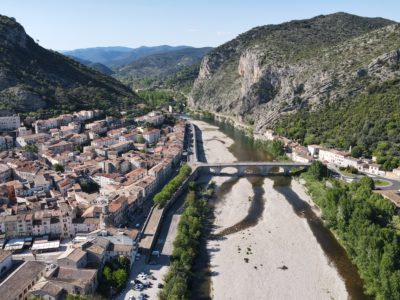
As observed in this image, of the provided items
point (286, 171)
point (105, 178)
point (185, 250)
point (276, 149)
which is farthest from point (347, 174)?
point (105, 178)

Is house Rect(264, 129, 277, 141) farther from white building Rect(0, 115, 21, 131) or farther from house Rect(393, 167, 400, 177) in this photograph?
white building Rect(0, 115, 21, 131)

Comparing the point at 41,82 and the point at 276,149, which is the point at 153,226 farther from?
the point at 41,82

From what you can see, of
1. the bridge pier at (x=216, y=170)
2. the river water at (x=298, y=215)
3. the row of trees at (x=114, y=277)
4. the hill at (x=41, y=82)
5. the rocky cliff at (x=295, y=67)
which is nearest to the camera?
the row of trees at (x=114, y=277)

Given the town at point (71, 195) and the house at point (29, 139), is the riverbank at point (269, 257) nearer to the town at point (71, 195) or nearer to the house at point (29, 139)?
the town at point (71, 195)

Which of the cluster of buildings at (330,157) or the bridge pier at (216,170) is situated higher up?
the cluster of buildings at (330,157)

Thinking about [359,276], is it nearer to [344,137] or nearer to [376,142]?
[376,142]

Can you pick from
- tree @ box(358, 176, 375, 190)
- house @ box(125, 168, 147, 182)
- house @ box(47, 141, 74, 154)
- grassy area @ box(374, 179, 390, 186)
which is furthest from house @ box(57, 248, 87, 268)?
grassy area @ box(374, 179, 390, 186)

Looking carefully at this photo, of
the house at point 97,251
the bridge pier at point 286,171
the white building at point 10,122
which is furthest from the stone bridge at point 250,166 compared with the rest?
the white building at point 10,122
